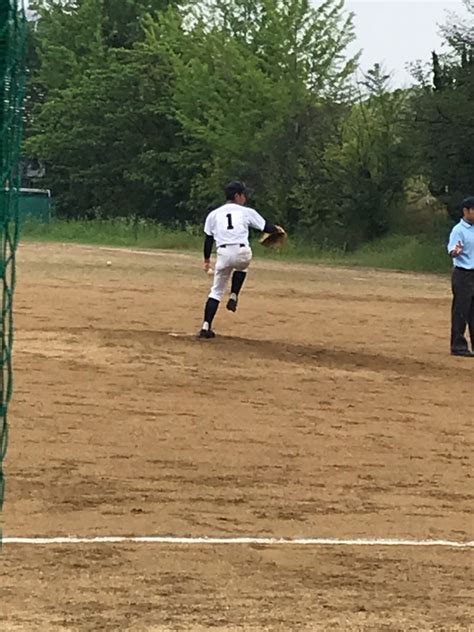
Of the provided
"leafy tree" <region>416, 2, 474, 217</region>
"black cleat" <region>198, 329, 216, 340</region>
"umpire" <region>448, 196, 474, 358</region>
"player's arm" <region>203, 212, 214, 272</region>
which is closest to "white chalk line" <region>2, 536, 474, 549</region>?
"umpire" <region>448, 196, 474, 358</region>

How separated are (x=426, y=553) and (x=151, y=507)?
1.56 meters

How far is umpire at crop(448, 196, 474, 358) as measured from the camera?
15.2 metres

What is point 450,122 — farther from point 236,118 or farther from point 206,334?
point 206,334

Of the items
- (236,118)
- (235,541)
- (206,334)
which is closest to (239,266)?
(206,334)

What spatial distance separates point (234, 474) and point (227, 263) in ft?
23.6

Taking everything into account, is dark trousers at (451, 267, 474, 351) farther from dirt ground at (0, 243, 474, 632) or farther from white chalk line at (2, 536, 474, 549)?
white chalk line at (2, 536, 474, 549)

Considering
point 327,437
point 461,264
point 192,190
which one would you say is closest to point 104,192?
point 192,190

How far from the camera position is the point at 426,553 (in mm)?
6570

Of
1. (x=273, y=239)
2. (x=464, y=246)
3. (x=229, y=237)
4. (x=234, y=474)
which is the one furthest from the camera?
(x=273, y=239)

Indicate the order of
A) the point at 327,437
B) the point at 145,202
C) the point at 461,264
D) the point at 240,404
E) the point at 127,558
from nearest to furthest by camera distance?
the point at 127,558 < the point at 327,437 < the point at 240,404 < the point at 461,264 < the point at 145,202

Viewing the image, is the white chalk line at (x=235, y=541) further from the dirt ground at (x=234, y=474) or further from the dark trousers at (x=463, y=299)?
the dark trousers at (x=463, y=299)

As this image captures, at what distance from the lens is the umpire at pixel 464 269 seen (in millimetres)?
15203

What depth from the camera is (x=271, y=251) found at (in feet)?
161

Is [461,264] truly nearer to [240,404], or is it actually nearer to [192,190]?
[240,404]
